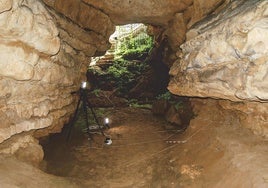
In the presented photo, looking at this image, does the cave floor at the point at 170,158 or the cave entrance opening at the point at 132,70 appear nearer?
the cave floor at the point at 170,158

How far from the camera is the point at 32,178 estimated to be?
4.69m

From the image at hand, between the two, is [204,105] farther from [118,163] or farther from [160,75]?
[160,75]

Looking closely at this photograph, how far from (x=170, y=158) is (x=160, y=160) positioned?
11.3 inches

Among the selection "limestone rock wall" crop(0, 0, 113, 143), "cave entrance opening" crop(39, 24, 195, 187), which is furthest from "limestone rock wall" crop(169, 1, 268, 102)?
"limestone rock wall" crop(0, 0, 113, 143)

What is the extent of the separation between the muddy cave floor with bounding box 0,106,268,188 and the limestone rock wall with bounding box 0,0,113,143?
98cm

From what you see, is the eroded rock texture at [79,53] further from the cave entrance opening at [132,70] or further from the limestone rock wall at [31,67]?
the cave entrance opening at [132,70]

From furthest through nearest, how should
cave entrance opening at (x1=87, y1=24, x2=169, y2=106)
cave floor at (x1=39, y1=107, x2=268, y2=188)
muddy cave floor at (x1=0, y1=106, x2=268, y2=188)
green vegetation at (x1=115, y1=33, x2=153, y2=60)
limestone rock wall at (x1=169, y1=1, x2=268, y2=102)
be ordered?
green vegetation at (x1=115, y1=33, x2=153, y2=60), cave entrance opening at (x1=87, y1=24, x2=169, y2=106), cave floor at (x1=39, y1=107, x2=268, y2=188), muddy cave floor at (x1=0, y1=106, x2=268, y2=188), limestone rock wall at (x1=169, y1=1, x2=268, y2=102)

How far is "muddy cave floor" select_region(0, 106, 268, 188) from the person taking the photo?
4.62 meters

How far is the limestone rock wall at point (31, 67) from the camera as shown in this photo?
176 inches

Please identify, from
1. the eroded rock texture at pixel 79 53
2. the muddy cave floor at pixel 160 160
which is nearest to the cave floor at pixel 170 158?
the muddy cave floor at pixel 160 160

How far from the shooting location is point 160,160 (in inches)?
272

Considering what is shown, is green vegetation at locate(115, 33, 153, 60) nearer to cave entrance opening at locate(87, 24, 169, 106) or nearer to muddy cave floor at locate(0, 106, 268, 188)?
cave entrance opening at locate(87, 24, 169, 106)

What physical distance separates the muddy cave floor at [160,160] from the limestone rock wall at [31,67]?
98 centimetres

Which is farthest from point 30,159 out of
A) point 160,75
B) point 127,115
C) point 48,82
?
point 160,75
